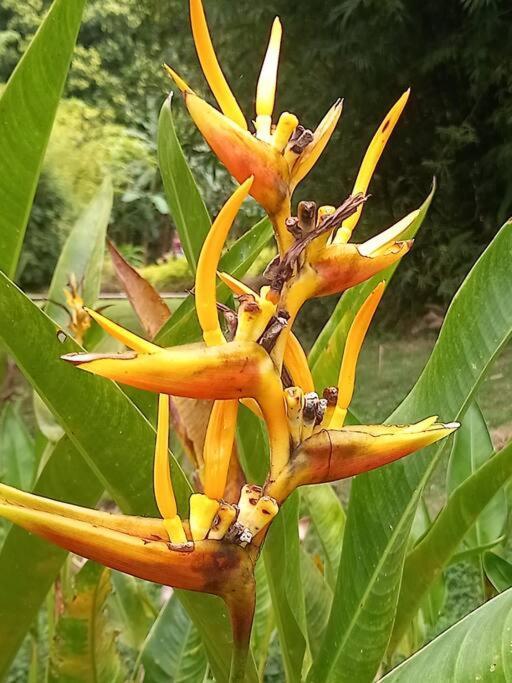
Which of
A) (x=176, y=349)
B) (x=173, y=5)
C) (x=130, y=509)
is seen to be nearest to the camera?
(x=176, y=349)

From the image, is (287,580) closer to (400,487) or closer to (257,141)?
(400,487)

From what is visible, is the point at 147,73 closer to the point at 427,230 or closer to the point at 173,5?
the point at 173,5

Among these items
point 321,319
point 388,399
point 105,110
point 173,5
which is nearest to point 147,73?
point 173,5

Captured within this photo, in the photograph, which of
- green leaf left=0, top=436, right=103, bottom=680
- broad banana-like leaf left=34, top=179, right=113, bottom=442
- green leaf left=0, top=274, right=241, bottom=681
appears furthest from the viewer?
broad banana-like leaf left=34, top=179, right=113, bottom=442

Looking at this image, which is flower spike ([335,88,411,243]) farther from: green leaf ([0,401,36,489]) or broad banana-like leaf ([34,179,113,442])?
green leaf ([0,401,36,489])

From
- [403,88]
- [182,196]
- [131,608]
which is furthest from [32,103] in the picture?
[403,88]

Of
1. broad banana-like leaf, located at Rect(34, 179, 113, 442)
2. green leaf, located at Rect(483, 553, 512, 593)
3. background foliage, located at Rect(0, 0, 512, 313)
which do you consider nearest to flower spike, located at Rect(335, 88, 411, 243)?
green leaf, located at Rect(483, 553, 512, 593)

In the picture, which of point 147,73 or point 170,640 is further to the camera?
point 147,73
